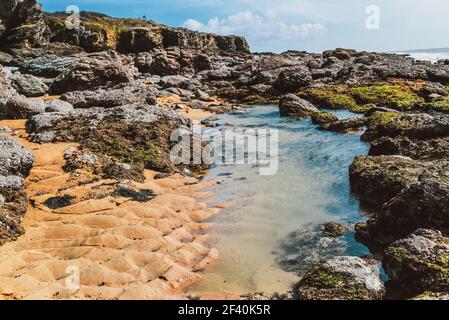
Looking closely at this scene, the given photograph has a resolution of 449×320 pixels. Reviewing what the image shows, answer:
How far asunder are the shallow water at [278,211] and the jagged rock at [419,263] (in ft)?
4.28

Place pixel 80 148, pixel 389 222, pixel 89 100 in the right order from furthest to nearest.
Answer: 1. pixel 89 100
2. pixel 80 148
3. pixel 389 222

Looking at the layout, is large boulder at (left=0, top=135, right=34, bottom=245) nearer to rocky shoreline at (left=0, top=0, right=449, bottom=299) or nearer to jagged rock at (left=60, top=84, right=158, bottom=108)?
rocky shoreline at (left=0, top=0, right=449, bottom=299)

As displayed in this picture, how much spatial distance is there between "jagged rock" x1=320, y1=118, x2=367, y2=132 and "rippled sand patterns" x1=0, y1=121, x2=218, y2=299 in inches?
435

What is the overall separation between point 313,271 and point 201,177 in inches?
295

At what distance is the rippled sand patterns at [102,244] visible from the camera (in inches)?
289

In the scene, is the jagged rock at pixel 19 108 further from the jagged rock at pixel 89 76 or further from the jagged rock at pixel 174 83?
the jagged rock at pixel 174 83

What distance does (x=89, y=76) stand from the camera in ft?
94.3

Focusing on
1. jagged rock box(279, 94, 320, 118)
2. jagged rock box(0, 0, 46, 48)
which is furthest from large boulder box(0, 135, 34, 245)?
jagged rock box(0, 0, 46, 48)

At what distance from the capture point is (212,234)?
999cm

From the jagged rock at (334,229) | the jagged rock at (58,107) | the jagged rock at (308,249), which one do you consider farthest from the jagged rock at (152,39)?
the jagged rock at (308,249)

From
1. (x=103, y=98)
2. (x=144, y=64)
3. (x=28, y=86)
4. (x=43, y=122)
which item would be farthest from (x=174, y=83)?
(x=43, y=122)

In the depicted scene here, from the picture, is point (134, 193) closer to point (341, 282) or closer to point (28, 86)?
point (341, 282)
